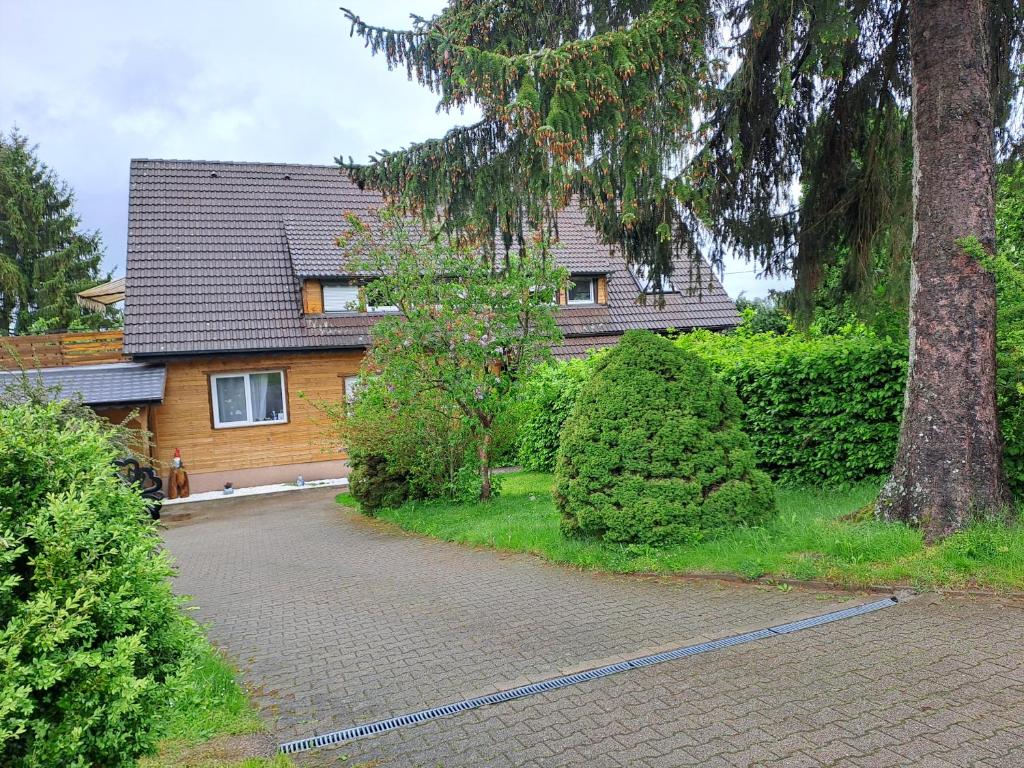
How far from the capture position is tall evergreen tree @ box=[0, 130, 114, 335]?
31.2 meters

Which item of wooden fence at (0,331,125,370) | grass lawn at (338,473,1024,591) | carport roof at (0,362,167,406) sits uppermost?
wooden fence at (0,331,125,370)

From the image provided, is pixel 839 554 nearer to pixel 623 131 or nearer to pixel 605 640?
pixel 605 640

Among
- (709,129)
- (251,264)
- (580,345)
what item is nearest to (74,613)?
(709,129)

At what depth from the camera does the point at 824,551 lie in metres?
6.07

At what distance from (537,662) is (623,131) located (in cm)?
471

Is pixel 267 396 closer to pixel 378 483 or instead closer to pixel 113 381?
pixel 113 381

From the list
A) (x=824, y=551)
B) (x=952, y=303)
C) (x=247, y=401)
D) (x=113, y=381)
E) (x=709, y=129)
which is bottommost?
(x=824, y=551)

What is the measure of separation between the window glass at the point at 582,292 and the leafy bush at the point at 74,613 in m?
19.2

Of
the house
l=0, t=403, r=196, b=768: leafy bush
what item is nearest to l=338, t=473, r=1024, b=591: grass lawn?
l=0, t=403, r=196, b=768: leafy bush

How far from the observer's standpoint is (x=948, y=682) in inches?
152

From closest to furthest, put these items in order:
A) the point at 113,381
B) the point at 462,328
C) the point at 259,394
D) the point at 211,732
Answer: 1. the point at 211,732
2. the point at 462,328
3. the point at 113,381
4. the point at 259,394

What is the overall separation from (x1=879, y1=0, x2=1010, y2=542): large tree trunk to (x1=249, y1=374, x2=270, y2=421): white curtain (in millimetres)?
15288

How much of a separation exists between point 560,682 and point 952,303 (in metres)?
4.59

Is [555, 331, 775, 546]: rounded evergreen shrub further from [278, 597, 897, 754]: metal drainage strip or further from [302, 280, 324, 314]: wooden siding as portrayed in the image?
[302, 280, 324, 314]: wooden siding
